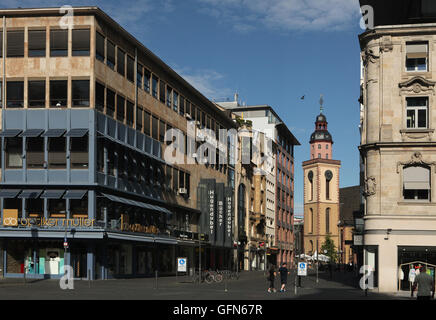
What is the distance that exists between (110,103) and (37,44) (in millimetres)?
6722

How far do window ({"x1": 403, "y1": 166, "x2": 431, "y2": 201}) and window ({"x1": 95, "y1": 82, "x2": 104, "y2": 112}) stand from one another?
2225cm

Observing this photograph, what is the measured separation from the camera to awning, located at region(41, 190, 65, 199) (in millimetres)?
47938

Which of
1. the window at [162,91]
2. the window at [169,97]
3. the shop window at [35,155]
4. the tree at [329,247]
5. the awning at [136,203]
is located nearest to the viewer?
the shop window at [35,155]

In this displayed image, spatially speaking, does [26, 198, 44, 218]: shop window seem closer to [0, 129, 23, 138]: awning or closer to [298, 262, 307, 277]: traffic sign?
[0, 129, 23, 138]: awning

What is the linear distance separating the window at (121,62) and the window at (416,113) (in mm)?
23551

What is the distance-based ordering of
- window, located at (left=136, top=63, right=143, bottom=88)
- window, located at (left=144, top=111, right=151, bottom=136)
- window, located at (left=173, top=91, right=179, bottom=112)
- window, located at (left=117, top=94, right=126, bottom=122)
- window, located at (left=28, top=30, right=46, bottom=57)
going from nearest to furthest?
window, located at (left=28, top=30, right=46, bottom=57)
window, located at (left=117, top=94, right=126, bottom=122)
window, located at (left=136, top=63, right=143, bottom=88)
window, located at (left=144, top=111, right=151, bottom=136)
window, located at (left=173, top=91, right=179, bottom=112)

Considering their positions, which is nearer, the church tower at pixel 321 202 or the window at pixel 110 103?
the window at pixel 110 103

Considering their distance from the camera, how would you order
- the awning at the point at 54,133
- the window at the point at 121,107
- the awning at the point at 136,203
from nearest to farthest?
1. the awning at the point at 54,133
2. the awning at the point at 136,203
3. the window at the point at 121,107

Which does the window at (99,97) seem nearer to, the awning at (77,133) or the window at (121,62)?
the awning at (77,133)

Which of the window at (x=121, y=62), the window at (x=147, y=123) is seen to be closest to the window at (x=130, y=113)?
the window at (x=121, y=62)

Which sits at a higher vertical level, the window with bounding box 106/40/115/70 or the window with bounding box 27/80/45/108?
the window with bounding box 106/40/115/70

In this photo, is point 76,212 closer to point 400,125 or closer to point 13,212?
point 13,212

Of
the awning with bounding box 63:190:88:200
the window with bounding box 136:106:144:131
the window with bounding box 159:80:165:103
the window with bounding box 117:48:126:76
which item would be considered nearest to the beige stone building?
the awning with bounding box 63:190:88:200

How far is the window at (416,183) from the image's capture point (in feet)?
128
